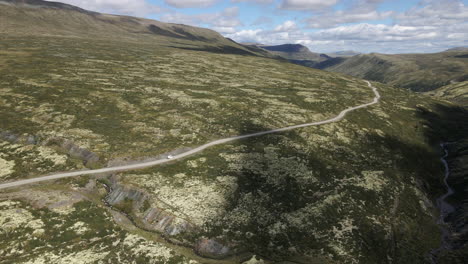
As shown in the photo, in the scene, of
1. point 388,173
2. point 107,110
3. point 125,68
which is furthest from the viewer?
point 125,68

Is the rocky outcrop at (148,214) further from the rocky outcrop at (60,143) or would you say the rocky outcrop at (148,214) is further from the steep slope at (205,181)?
the rocky outcrop at (60,143)

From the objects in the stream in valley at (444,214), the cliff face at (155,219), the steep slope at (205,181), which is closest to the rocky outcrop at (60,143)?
the steep slope at (205,181)

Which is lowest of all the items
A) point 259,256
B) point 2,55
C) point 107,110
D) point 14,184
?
point 259,256

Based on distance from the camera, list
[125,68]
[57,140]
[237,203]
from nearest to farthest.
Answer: [237,203], [57,140], [125,68]

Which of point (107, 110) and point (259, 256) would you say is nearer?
point (259, 256)

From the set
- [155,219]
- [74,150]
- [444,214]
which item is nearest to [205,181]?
[155,219]

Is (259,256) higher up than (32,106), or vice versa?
(32,106)

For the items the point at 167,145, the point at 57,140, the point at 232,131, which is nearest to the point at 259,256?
the point at 167,145

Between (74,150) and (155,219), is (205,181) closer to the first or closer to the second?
(155,219)

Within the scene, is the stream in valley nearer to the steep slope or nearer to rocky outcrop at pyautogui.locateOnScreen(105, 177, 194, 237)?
the steep slope

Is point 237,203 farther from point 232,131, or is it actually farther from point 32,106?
point 32,106
